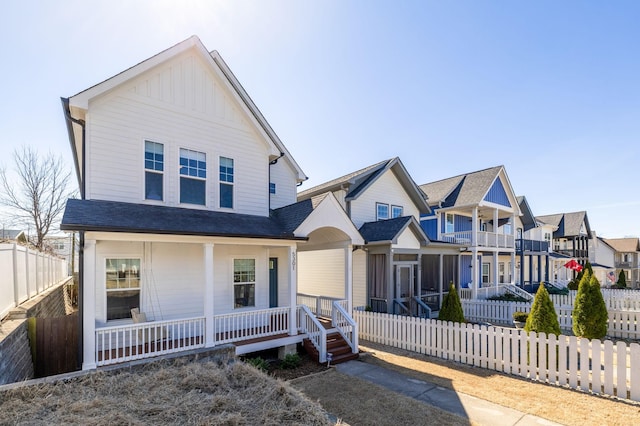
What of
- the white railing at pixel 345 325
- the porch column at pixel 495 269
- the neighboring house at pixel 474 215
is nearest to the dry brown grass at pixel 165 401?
the white railing at pixel 345 325

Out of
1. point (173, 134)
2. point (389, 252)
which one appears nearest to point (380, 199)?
point (389, 252)

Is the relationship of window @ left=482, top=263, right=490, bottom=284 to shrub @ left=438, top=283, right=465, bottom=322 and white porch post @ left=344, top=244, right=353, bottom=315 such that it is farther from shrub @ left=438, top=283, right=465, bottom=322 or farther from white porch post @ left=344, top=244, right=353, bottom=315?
white porch post @ left=344, top=244, right=353, bottom=315

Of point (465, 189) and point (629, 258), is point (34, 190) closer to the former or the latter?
point (465, 189)

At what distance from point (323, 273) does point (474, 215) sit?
1091cm

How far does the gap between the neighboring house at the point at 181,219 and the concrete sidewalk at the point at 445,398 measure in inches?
66.8

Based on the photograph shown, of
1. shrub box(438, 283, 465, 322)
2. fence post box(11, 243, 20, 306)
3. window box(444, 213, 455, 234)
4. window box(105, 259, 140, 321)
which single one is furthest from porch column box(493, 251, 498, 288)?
fence post box(11, 243, 20, 306)

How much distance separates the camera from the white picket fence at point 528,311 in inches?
551

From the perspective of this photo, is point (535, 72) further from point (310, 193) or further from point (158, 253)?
point (158, 253)

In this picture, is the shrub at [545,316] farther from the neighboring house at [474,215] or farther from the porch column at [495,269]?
the porch column at [495,269]

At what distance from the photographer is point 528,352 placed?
8414 millimetres

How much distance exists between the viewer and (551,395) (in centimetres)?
707

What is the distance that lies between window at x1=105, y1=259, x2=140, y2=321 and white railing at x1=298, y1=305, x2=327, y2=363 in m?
4.74

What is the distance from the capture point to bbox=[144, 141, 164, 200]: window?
30.5 ft

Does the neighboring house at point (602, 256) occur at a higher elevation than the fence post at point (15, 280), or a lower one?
lower
